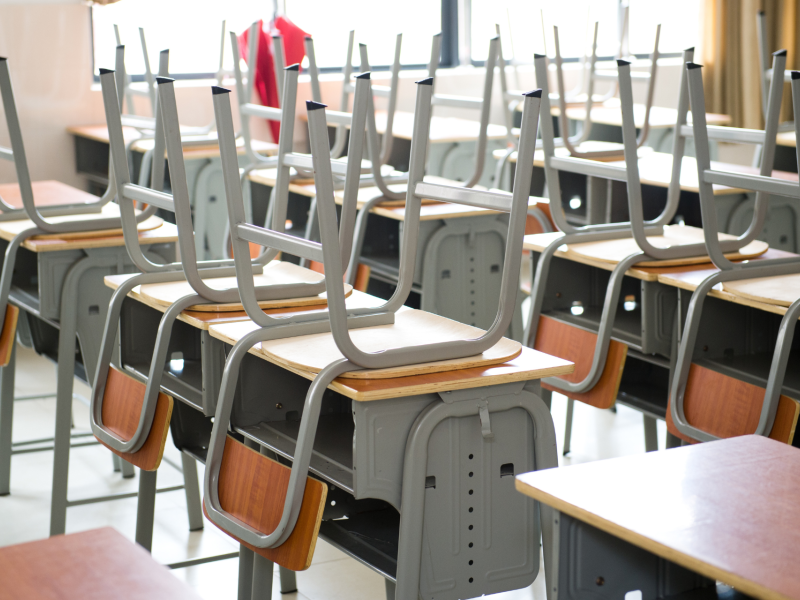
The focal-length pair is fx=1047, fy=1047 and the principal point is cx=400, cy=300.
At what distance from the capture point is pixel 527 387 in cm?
186

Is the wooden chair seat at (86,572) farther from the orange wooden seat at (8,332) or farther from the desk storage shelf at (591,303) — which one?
the orange wooden seat at (8,332)

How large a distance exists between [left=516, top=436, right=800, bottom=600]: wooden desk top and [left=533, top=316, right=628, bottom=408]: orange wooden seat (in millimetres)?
1055

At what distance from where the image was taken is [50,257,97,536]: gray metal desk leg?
9.27ft

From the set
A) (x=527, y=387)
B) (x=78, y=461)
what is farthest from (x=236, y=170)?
(x=78, y=461)

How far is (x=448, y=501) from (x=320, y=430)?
1.28 ft

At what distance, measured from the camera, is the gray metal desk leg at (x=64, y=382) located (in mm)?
2824

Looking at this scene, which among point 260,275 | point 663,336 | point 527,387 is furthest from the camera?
point 663,336

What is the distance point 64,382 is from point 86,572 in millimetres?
1793

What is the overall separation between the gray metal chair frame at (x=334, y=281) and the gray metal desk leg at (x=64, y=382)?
1027 mm

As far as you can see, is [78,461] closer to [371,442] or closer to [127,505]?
[127,505]

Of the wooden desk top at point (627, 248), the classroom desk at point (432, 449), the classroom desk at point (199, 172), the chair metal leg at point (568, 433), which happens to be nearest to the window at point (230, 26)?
the classroom desk at point (199, 172)

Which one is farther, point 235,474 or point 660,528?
point 235,474

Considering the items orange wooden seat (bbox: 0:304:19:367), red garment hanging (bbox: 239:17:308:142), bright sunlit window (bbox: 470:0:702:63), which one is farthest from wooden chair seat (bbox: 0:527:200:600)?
bright sunlit window (bbox: 470:0:702:63)

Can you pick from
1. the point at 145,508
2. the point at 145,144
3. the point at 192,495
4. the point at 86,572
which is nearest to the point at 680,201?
the point at 192,495
